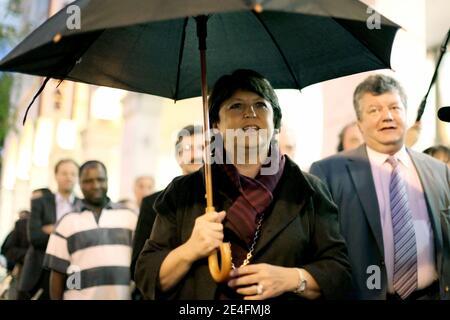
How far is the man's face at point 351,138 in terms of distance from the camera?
4.86 metres

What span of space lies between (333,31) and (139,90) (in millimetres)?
1092

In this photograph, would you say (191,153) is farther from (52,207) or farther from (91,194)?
(52,207)

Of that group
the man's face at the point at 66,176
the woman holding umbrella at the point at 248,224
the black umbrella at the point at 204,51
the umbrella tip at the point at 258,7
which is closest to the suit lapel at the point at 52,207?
the man's face at the point at 66,176

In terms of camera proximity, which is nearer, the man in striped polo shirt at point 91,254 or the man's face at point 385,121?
the man's face at point 385,121

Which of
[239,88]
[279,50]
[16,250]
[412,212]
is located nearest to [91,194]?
[16,250]

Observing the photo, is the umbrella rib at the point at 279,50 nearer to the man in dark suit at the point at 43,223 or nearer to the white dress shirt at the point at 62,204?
the man in dark suit at the point at 43,223

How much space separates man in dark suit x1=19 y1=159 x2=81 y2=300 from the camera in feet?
18.3

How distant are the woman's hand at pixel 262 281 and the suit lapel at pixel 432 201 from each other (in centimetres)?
114

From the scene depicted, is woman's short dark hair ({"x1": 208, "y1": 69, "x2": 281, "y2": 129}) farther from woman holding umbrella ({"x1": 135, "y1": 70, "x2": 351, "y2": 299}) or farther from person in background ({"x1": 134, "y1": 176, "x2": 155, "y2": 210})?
person in background ({"x1": 134, "y1": 176, "x2": 155, "y2": 210})

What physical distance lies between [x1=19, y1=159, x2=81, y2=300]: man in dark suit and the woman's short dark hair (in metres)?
2.72

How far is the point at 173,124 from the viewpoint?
11961 millimetres

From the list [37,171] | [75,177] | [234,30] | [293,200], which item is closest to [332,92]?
[75,177]

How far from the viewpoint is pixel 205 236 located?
2566mm

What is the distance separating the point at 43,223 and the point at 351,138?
123 inches
